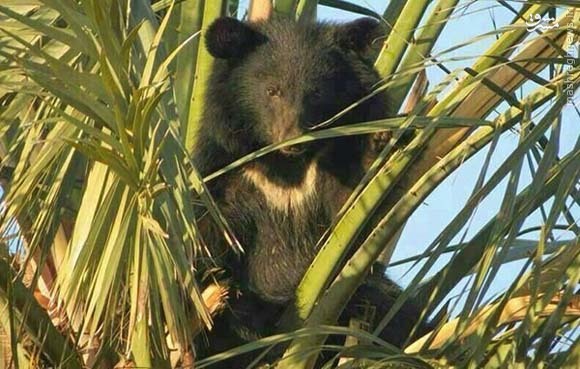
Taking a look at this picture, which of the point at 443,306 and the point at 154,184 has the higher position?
the point at 154,184

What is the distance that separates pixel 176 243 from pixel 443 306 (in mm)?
1202

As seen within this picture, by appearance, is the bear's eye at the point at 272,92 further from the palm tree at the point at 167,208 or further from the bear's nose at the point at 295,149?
the palm tree at the point at 167,208

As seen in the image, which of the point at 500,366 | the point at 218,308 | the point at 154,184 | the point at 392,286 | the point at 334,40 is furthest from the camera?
the point at 334,40

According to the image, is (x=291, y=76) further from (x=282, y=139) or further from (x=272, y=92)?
(x=282, y=139)

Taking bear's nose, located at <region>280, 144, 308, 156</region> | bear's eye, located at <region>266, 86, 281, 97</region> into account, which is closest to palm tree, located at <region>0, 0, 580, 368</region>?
bear's nose, located at <region>280, 144, 308, 156</region>

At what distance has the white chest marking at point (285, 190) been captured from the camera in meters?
5.30

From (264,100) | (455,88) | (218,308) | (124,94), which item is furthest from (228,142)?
(124,94)

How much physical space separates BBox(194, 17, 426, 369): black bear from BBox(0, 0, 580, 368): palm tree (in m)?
1.19

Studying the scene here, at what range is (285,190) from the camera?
17.6ft

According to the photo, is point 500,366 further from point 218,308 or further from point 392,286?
point 392,286

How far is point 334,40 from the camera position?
Result: 18.0ft

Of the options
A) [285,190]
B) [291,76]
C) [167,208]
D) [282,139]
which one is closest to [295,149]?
[282,139]

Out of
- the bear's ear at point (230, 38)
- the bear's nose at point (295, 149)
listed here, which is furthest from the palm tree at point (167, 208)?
the bear's ear at point (230, 38)

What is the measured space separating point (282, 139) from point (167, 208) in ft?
6.84
